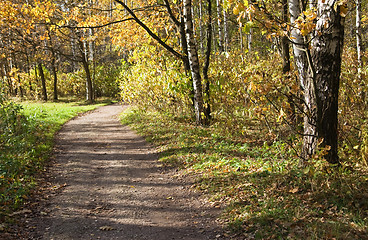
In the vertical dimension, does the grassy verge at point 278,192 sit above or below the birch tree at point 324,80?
below

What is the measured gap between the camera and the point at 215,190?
525 centimetres

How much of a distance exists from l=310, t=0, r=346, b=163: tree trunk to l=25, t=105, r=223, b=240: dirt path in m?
2.19

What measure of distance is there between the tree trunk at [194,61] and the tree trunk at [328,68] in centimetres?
523

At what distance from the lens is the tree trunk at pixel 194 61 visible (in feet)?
30.4

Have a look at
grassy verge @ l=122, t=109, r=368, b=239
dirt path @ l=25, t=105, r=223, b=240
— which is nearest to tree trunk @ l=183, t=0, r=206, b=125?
dirt path @ l=25, t=105, r=223, b=240

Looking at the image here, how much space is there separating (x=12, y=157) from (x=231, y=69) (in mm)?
6810

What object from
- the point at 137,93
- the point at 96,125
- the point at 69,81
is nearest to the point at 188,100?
the point at 137,93

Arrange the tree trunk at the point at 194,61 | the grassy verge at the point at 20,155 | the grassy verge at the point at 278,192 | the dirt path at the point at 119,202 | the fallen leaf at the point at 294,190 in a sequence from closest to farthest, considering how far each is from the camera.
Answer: the grassy verge at the point at 278,192 < the dirt path at the point at 119,202 < the fallen leaf at the point at 294,190 < the grassy verge at the point at 20,155 < the tree trunk at the point at 194,61

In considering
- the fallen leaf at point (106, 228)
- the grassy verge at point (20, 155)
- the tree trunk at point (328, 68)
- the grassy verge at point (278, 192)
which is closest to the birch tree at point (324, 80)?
the tree trunk at point (328, 68)

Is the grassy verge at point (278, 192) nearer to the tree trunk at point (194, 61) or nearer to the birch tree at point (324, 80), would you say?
the birch tree at point (324, 80)

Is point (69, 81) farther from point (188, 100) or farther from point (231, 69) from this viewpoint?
point (231, 69)

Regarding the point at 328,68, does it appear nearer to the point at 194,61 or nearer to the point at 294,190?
the point at 294,190

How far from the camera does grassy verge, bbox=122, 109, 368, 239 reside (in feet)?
11.9

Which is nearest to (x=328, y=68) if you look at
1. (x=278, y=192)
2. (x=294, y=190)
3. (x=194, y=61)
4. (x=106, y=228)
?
(x=294, y=190)
